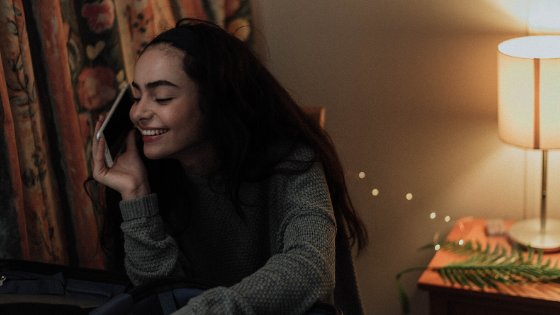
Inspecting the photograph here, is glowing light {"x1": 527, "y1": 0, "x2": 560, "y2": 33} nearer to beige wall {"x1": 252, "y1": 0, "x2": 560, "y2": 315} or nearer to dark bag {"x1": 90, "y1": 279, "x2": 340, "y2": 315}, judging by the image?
beige wall {"x1": 252, "y1": 0, "x2": 560, "y2": 315}

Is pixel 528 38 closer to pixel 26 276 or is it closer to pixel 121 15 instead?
pixel 121 15

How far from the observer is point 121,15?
6.06 feet

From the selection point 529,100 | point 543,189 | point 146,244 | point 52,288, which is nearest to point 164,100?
point 146,244

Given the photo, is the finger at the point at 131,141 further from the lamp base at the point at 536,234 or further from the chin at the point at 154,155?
the lamp base at the point at 536,234

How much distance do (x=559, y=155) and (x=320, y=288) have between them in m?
0.96

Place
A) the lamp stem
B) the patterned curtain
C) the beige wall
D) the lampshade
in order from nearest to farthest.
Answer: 1. the patterned curtain
2. the lampshade
3. the lamp stem
4. the beige wall

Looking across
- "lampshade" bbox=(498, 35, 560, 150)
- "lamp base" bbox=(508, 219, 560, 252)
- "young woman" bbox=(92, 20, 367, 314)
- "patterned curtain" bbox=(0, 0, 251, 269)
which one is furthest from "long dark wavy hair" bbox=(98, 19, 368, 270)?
"lamp base" bbox=(508, 219, 560, 252)

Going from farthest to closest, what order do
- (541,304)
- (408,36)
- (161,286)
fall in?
1. (408,36)
2. (541,304)
3. (161,286)

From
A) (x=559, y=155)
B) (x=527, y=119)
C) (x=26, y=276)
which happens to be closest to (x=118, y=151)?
(x=26, y=276)

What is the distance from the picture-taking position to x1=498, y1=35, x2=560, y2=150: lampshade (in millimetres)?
1789

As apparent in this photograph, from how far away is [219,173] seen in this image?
158 cm

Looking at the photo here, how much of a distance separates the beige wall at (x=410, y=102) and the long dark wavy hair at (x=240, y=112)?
2.04 feet

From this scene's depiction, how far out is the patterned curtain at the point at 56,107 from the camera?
1.57 m

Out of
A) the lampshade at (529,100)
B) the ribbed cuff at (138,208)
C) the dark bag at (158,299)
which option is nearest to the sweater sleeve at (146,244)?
the ribbed cuff at (138,208)
